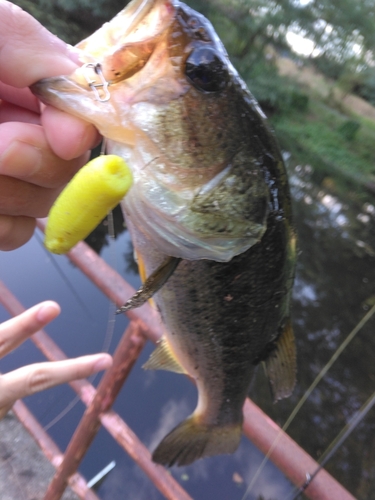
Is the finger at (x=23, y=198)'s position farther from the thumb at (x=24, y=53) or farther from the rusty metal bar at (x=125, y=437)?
the rusty metal bar at (x=125, y=437)

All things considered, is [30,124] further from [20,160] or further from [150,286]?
[150,286]

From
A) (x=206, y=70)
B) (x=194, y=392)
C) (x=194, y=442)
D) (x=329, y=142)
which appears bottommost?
(x=194, y=392)

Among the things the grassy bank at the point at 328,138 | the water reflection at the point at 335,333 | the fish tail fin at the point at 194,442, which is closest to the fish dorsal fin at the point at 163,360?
the fish tail fin at the point at 194,442

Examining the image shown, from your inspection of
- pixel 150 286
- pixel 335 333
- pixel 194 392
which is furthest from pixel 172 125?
pixel 335 333

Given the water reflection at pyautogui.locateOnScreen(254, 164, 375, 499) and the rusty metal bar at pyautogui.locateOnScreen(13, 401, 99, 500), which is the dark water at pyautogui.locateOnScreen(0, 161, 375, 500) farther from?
the rusty metal bar at pyautogui.locateOnScreen(13, 401, 99, 500)

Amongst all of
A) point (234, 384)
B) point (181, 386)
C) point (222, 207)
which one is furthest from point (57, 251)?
point (181, 386)

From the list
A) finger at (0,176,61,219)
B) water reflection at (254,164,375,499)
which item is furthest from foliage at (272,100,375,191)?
finger at (0,176,61,219)
